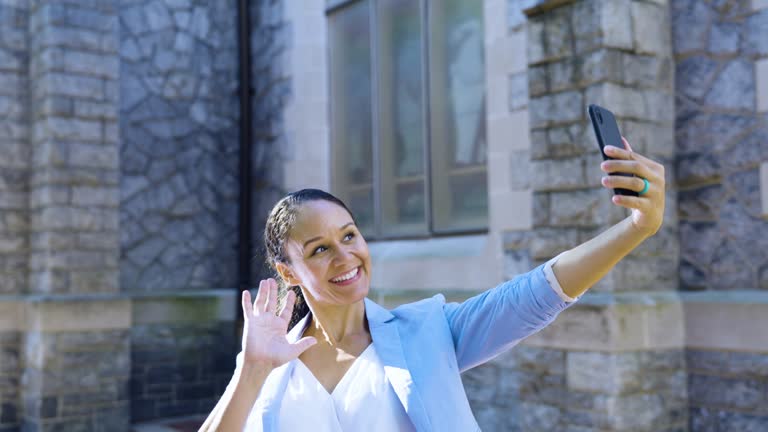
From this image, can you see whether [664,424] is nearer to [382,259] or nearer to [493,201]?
[493,201]

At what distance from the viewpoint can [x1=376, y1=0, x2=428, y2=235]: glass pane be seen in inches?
260

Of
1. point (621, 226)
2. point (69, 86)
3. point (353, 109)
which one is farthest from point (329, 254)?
point (69, 86)

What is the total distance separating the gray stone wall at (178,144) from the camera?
312 inches

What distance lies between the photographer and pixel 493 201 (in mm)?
5516

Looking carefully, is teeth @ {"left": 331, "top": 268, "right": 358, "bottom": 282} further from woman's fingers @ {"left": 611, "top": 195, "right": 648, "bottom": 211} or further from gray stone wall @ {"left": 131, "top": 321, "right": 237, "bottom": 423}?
gray stone wall @ {"left": 131, "top": 321, "right": 237, "bottom": 423}

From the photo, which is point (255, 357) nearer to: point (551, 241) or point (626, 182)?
point (626, 182)

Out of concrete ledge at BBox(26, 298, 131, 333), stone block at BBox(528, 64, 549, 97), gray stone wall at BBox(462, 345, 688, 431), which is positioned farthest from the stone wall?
concrete ledge at BBox(26, 298, 131, 333)

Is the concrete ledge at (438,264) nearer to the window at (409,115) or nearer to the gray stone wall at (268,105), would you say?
the window at (409,115)

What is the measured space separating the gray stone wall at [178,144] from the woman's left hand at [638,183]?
22.5ft

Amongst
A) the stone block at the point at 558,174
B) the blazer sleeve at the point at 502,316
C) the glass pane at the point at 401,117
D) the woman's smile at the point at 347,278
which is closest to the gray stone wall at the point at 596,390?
the stone block at the point at 558,174

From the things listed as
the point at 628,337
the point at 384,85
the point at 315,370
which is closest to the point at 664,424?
the point at 628,337

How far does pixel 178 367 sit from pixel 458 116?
390 cm

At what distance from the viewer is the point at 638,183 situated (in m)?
1.69

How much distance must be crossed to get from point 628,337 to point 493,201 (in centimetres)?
149
